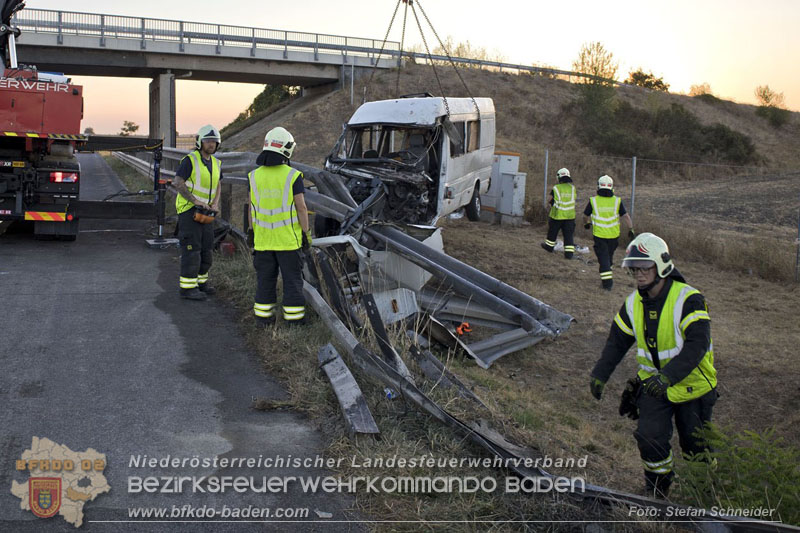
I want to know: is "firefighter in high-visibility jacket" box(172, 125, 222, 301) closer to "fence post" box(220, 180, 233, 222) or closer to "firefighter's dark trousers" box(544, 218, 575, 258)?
"fence post" box(220, 180, 233, 222)

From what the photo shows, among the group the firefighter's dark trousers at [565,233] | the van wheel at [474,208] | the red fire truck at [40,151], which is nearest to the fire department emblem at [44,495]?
the red fire truck at [40,151]

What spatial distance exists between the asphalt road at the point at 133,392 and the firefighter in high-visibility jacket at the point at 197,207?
32cm

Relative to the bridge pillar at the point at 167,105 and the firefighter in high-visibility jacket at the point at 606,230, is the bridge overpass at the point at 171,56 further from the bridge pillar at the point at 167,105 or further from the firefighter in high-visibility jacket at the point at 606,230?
the firefighter in high-visibility jacket at the point at 606,230

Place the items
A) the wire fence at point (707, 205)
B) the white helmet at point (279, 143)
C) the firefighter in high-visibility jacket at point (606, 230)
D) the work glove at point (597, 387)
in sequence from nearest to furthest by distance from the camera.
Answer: the work glove at point (597, 387) < the white helmet at point (279, 143) < the firefighter in high-visibility jacket at point (606, 230) < the wire fence at point (707, 205)

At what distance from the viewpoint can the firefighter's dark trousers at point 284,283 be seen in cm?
636

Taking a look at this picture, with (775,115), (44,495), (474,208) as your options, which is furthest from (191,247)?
(775,115)

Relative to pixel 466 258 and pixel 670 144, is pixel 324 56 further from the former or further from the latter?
pixel 466 258

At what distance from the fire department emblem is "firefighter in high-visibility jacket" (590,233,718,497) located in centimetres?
315

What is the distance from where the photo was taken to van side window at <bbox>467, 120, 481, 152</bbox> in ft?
43.5

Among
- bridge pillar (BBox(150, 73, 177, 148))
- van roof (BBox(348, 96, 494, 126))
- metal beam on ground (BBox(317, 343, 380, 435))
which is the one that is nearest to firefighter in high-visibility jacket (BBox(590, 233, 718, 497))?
metal beam on ground (BBox(317, 343, 380, 435))

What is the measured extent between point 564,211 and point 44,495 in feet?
33.2

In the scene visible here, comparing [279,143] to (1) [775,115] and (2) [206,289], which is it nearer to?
(2) [206,289]

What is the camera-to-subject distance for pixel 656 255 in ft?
13.3

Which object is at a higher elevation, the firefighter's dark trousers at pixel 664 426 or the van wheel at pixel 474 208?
the van wheel at pixel 474 208
